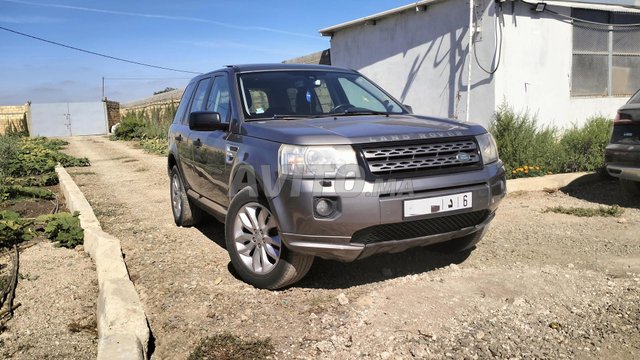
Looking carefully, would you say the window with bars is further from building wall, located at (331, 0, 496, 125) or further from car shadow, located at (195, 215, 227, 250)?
car shadow, located at (195, 215, 227, 250)

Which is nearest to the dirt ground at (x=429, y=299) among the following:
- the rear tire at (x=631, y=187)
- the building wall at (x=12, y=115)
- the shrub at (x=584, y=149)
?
the rear tire at (x=631, y=187)

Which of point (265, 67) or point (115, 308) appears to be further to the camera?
point (265, 67)

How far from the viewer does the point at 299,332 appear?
3.10 meters

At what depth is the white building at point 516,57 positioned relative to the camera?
9281 mm

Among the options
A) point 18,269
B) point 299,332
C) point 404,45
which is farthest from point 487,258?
point 404,45

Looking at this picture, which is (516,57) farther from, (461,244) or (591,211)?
(461,244)

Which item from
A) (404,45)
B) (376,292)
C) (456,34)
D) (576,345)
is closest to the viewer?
(576,345)

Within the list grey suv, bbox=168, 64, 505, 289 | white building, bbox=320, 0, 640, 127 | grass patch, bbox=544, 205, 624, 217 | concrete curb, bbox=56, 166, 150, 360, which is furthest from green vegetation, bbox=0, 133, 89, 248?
white building, bbox=320, 0, 640, 127

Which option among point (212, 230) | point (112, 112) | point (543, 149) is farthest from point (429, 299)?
point (112, 112)

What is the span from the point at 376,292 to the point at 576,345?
1314mm

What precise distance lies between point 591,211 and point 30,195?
760cm

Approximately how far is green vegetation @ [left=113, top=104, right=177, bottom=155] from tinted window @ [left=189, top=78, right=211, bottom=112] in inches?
478

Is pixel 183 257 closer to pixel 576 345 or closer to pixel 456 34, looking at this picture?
pixel 576 345

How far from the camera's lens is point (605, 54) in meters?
10.4
